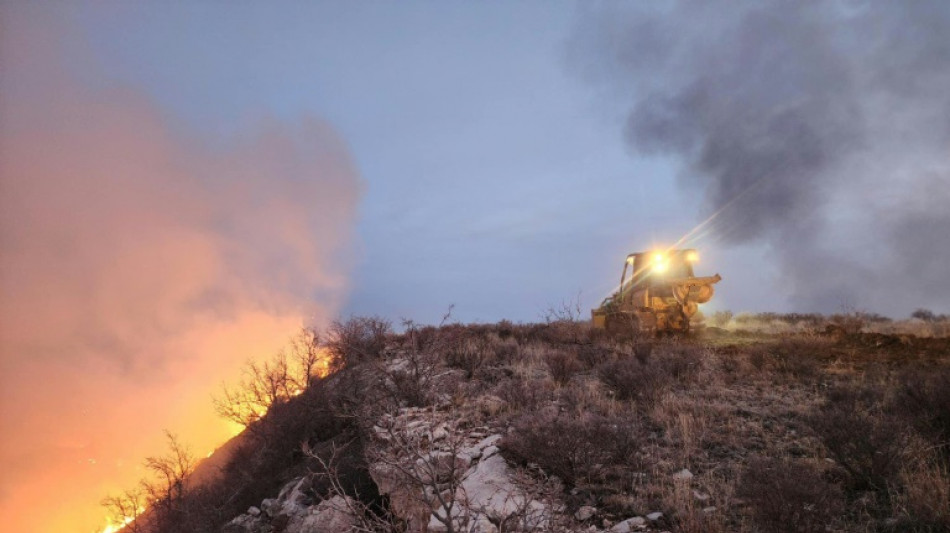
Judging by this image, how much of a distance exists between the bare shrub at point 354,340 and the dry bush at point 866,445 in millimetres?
9558

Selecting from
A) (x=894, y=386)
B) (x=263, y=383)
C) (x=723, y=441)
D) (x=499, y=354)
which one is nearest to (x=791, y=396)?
(x=894, y=386)

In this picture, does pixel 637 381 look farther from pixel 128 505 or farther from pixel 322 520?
pixel 128 505

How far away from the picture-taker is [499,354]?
11.9m

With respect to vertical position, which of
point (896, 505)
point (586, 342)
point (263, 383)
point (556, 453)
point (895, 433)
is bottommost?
point (896, 505)

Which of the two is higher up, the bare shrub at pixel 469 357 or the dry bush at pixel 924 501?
the bare shrub at pixel 469 357

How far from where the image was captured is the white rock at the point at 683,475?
436 cm

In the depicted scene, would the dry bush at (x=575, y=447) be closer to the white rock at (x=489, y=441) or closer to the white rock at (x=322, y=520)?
Result: the white rock at (x=489, y=441)

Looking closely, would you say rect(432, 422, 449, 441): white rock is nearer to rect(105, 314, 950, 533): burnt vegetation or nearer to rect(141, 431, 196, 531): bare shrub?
rect(105, 314, 950, 533): burnt vegetation

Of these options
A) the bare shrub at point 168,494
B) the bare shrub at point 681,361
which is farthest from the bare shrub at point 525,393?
the bare shrub at point 168,494

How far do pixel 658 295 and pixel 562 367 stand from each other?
6644 mm

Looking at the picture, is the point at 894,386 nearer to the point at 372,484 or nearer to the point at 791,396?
the point at 791,396

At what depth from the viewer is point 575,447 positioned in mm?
4730

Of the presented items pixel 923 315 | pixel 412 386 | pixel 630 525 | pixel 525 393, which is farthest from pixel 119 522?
pixel 923 315

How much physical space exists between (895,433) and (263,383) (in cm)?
1254
